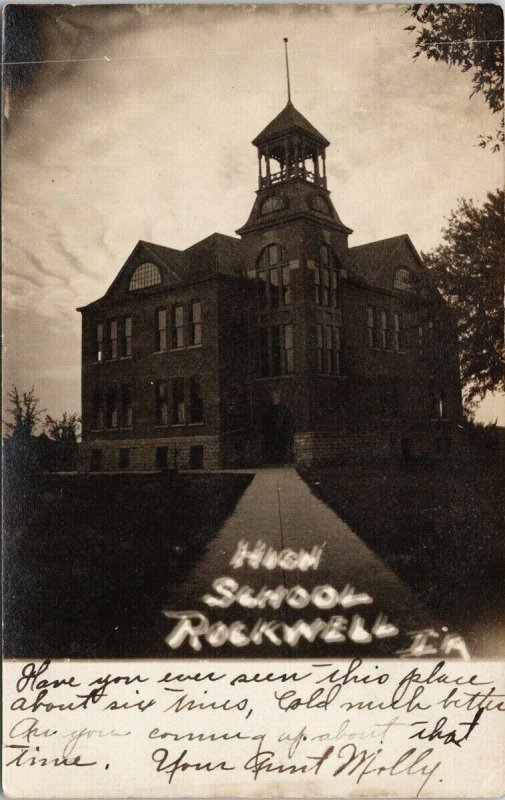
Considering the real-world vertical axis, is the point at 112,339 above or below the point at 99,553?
above

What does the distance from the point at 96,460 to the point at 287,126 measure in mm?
3041

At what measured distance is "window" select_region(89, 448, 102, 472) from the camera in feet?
14.1

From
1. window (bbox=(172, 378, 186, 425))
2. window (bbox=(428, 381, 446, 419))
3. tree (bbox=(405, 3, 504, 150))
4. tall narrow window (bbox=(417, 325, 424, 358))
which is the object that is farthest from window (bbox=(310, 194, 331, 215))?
window (bbox=(172, 378, 186, 425))

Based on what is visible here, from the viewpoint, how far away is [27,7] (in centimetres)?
431

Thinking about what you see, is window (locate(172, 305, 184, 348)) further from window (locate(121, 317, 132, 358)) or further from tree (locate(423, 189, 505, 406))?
tree (locate(423, 189, 505, 406))

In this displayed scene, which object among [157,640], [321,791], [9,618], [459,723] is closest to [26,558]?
[9,618]

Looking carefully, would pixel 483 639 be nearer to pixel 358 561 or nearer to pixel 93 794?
pixel 358 561

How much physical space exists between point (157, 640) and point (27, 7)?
5.01 meters

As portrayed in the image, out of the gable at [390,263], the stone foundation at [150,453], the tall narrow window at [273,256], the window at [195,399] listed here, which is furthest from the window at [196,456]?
the gable at [390,263]

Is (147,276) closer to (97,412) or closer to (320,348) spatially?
(97,412)

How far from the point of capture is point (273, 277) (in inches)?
184

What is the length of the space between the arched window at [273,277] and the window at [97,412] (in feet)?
5.20

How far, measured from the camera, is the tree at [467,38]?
4305 mm

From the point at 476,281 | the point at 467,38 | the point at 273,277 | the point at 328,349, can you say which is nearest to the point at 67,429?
the point at 273,277
